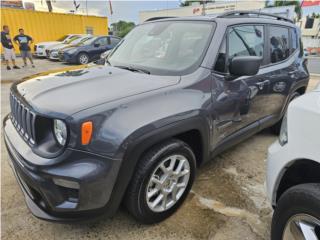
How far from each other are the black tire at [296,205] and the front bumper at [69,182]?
3.55ft

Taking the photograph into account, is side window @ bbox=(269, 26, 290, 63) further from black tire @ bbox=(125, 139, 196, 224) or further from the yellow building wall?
the yellow building wall

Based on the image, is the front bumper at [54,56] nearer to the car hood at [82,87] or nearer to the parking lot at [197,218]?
the parking lot at [197,218]

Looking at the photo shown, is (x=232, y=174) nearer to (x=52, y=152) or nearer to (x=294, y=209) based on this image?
(x=294, y=209)

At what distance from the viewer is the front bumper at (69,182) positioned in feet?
5.23

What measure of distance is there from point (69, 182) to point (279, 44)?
126 inches

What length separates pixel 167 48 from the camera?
106 inches

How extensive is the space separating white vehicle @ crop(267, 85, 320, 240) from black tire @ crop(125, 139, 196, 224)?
28.4 inches

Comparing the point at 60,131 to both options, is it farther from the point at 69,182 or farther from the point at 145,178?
the point at 145,178

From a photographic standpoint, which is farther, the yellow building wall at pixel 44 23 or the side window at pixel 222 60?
the yellow building wall at pixel 44 23

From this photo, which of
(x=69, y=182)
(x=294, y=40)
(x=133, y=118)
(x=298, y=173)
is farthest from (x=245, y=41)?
(x=69, y=182)

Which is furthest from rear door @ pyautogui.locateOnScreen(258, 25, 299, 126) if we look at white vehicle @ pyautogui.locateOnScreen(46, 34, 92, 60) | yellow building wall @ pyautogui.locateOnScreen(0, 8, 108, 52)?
yellow building wall @ pyautogui.locateOnScreen(0, 8, 108, 52)

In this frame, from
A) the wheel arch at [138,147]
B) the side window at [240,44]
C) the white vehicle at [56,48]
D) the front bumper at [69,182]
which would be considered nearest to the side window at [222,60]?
the side window at [240,44]

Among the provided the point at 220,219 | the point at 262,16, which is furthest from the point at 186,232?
the point at 262,16

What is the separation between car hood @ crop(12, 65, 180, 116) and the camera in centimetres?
176
